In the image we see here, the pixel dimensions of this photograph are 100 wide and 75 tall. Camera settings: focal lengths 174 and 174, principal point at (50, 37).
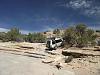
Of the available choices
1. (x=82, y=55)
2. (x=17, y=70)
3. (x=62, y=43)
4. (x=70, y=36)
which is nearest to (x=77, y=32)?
(x=70, y=36)

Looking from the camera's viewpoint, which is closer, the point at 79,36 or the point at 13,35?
the point at 79,36

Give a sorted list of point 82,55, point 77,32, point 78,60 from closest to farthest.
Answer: point 78,60, point 82,55, point 77,32

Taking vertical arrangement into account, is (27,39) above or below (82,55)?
above

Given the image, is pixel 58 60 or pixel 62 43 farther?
pixel 62 43

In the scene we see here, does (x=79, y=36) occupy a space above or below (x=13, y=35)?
below

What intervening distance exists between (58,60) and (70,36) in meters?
12.1

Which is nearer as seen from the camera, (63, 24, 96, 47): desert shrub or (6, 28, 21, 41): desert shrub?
(63, 24, 96, 47): desert shrub

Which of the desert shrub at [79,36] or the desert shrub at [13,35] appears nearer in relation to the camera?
the desert shrub at [79,36]

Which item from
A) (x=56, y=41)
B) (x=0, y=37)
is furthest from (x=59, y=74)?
(x=0, y=37)

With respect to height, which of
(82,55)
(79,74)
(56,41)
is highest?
(56,41)

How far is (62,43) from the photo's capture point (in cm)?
2861

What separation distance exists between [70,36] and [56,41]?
2.78 meters

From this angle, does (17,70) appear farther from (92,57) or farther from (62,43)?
(62,43)

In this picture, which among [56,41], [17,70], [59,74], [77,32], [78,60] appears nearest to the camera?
[59,74]
